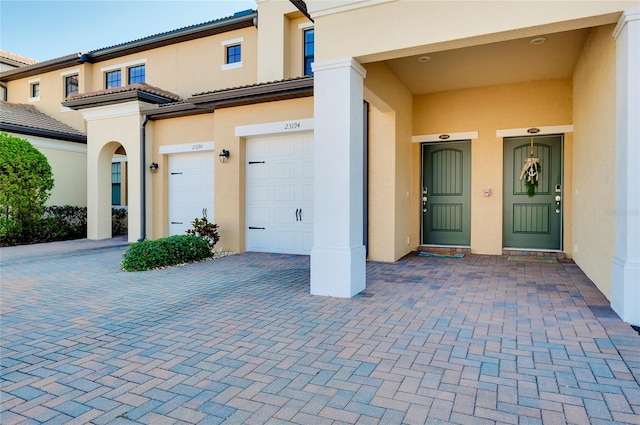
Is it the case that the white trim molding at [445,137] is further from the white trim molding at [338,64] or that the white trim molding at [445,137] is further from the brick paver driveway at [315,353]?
the white trim molding at [338,64]

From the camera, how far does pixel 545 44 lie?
5.85 m

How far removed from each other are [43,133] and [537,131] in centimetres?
1302

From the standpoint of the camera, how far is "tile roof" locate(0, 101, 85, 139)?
11225 millimetres

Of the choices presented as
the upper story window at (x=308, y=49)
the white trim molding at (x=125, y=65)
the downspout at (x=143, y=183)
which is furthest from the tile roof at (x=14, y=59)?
the upper story window at (x=308, y=49)

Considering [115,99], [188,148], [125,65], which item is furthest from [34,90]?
[188,148]

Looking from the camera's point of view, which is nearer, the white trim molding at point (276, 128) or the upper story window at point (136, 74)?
the white trim molding at point (276, 128)

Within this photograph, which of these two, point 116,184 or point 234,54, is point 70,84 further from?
point 234,54

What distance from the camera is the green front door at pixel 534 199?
7.72 meters

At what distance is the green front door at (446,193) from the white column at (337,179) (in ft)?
13.1

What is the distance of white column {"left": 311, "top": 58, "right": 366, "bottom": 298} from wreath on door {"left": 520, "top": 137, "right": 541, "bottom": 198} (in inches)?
178

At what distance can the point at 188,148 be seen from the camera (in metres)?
9.91

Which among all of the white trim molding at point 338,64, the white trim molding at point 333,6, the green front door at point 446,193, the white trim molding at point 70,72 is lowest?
the green front door at point 446,193

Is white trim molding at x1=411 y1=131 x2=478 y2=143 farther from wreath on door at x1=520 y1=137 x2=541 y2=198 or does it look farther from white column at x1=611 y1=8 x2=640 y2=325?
white column at x1=611 y1=8 x2=640 y2=325

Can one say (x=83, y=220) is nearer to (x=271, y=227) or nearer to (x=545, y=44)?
(x=271, y=227)
